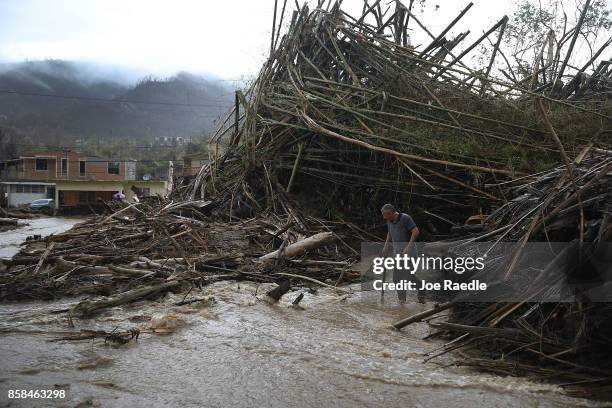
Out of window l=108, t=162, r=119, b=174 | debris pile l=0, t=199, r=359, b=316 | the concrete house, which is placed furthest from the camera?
window l=108, t=162, r=119, b=174

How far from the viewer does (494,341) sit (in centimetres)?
468

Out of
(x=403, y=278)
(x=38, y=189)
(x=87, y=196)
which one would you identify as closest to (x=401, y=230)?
(x=403, y=278)

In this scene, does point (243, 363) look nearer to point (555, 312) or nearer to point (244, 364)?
point (244, 364)

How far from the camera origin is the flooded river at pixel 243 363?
398 cm

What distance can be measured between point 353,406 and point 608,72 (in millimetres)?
13467

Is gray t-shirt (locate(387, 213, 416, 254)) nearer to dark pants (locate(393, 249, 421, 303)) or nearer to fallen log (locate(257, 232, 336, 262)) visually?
dark pants (locate(393, 249, 421, 303))

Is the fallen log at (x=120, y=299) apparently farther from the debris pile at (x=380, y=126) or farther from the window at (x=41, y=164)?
the window at (x=41, y=164)

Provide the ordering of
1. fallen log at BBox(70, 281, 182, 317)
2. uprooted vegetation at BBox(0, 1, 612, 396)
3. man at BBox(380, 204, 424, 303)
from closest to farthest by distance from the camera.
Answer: uprooted vegetation at BBox(0, 1, 612, 396) → fallen log at BBox(70, 281, 182, 317) → man at BBox(380, 204, 424, 303)

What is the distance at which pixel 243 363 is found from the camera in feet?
15.7

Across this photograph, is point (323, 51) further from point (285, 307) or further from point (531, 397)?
point (531, 397)

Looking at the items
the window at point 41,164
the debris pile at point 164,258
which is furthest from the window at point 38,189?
the debris pile at point 164,258

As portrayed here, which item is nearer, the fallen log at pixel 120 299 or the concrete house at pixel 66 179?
the fallen log at pixel 120 299

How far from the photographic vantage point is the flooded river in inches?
157

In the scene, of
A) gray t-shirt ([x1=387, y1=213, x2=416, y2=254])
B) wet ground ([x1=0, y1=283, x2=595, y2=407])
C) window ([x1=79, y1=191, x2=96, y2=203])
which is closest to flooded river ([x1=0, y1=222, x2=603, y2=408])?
wet ground ([x1=0, y1=283, x2=595, y2=407])
